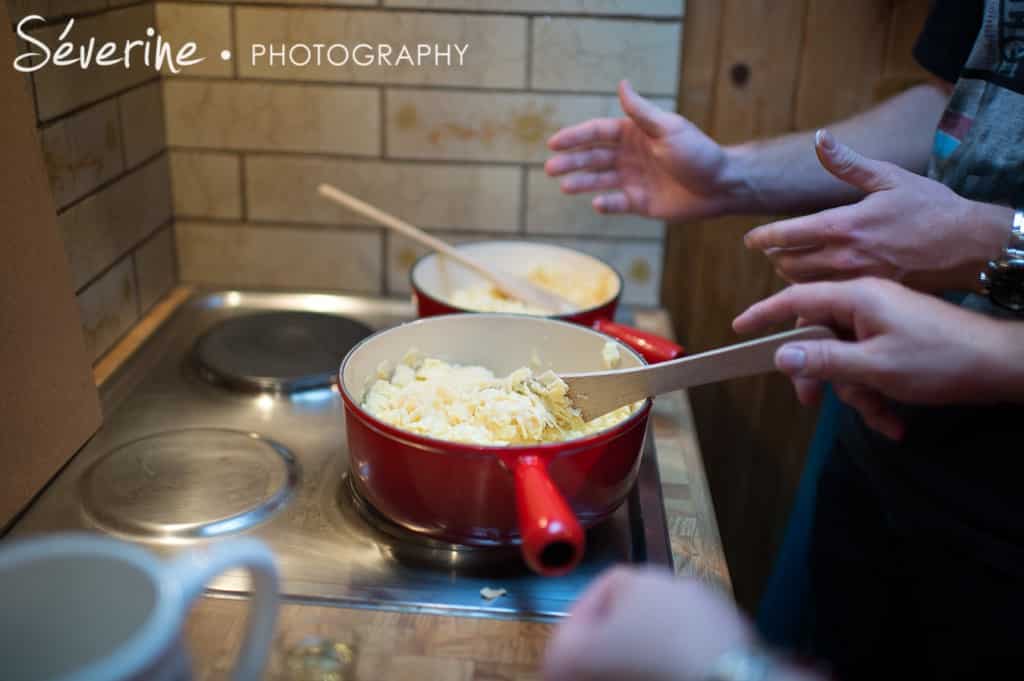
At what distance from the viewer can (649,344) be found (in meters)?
0.90

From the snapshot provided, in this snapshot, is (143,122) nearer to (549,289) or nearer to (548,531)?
(549,289)

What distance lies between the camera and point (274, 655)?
0.63 m

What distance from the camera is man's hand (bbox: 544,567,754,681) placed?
15.1 inches

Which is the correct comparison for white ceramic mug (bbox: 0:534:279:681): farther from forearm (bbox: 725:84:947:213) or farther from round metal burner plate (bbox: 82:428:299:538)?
forearm (bbox: 725:84:947:213)

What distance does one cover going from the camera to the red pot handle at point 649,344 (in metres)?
0.89

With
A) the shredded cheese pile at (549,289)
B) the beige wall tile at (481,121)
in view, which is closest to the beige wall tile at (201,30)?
the beige wall tile at (481,121)

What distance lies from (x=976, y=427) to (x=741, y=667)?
0.51 meters

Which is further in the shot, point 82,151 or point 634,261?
point 634,261

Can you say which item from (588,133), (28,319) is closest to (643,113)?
(588,133)

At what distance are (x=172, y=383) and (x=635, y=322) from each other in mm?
588

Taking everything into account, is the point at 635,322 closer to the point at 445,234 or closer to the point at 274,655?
the point at 445,234

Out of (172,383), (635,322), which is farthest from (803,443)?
(172,383)

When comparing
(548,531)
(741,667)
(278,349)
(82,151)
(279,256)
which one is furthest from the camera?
(279,256)

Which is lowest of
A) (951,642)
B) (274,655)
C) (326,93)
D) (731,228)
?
(951,642)
